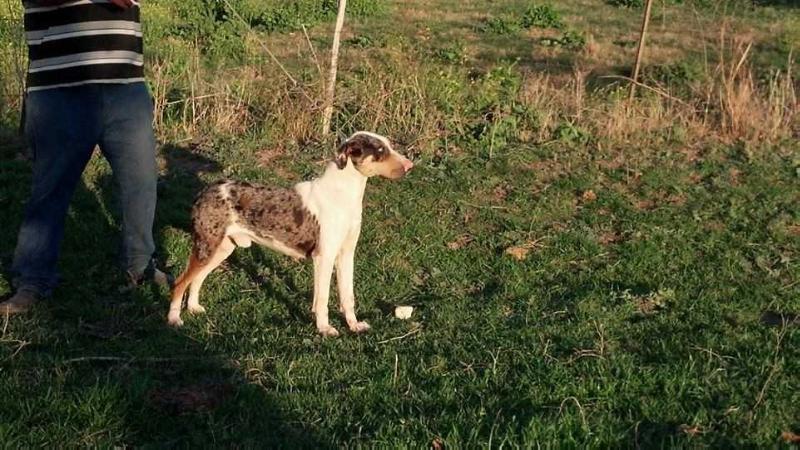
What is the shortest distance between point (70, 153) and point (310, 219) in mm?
1649

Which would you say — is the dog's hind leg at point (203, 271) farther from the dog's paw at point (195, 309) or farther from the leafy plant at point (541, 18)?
the leafy plant at point (541, 18)

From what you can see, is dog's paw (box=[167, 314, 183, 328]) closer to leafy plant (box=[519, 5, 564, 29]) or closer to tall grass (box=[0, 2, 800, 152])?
tall grass (box=[0, 2, 800, 152])

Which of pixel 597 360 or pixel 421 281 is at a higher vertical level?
pixel 597 360

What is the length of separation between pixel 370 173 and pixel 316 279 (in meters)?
0.79

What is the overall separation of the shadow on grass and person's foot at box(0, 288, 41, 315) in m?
0.08

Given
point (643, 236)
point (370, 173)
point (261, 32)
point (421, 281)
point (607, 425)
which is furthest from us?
point (261, 32)

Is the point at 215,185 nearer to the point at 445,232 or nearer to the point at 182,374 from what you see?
the point at 182,374

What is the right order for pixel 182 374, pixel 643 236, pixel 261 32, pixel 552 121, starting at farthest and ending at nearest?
pixel 261 32
pixel 552 121
pixel 643 236
pixel 182 374

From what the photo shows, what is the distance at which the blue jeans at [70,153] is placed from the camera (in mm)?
5242

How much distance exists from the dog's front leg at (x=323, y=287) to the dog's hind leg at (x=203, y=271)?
2.19 ft

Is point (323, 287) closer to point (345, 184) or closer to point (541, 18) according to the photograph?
point (345, 184)

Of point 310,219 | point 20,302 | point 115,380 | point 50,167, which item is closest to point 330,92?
point 310,219

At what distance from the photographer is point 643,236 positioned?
7.32m

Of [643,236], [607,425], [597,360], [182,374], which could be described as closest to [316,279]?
[182,374]
